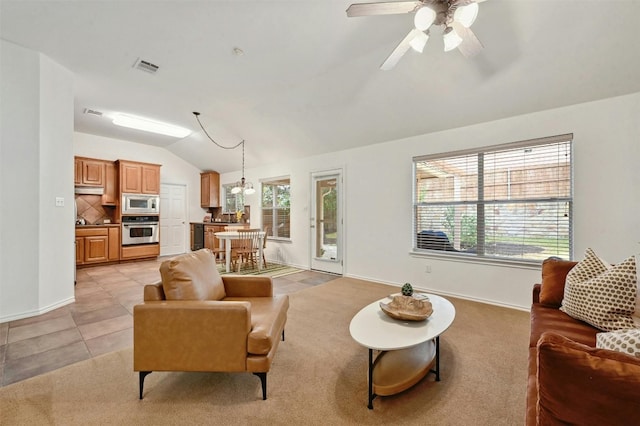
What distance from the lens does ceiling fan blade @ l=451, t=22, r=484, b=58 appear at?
6.20ft

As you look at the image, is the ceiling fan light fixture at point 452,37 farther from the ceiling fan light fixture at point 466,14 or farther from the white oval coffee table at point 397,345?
the white oval coffee table at point 397,345

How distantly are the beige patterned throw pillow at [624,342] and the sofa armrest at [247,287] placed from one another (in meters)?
2.12

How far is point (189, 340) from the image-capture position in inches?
67.5

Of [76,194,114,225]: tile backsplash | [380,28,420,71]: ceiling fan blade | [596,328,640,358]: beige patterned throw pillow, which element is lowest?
[596,328,640,358]: beige patterned throw pillow

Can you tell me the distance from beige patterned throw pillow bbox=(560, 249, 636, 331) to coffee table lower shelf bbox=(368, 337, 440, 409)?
3.20ft

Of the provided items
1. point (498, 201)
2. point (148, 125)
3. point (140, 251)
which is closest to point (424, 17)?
point (498, 201)

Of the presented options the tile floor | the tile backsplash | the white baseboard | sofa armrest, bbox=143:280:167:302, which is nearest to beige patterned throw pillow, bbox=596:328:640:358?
sofa armrest, bbox=143:280:167:302

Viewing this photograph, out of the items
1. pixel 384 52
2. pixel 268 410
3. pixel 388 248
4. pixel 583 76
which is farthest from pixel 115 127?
pixel 583 76

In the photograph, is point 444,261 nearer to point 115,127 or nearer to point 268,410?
point 268,410

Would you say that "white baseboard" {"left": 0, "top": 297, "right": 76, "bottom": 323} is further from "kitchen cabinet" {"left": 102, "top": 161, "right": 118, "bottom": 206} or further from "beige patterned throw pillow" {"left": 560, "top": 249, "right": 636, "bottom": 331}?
"beige patterned throw pillow" {"left": 560, "top": 249, "right": 636, "bottom": 331}

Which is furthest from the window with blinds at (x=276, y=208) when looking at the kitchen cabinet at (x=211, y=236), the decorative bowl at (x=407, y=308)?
the decorative bowl at (x=407, y=308)

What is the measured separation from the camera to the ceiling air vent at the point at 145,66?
3.36m

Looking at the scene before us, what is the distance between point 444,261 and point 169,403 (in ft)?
11.9

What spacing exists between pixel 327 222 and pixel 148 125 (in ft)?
13.4
